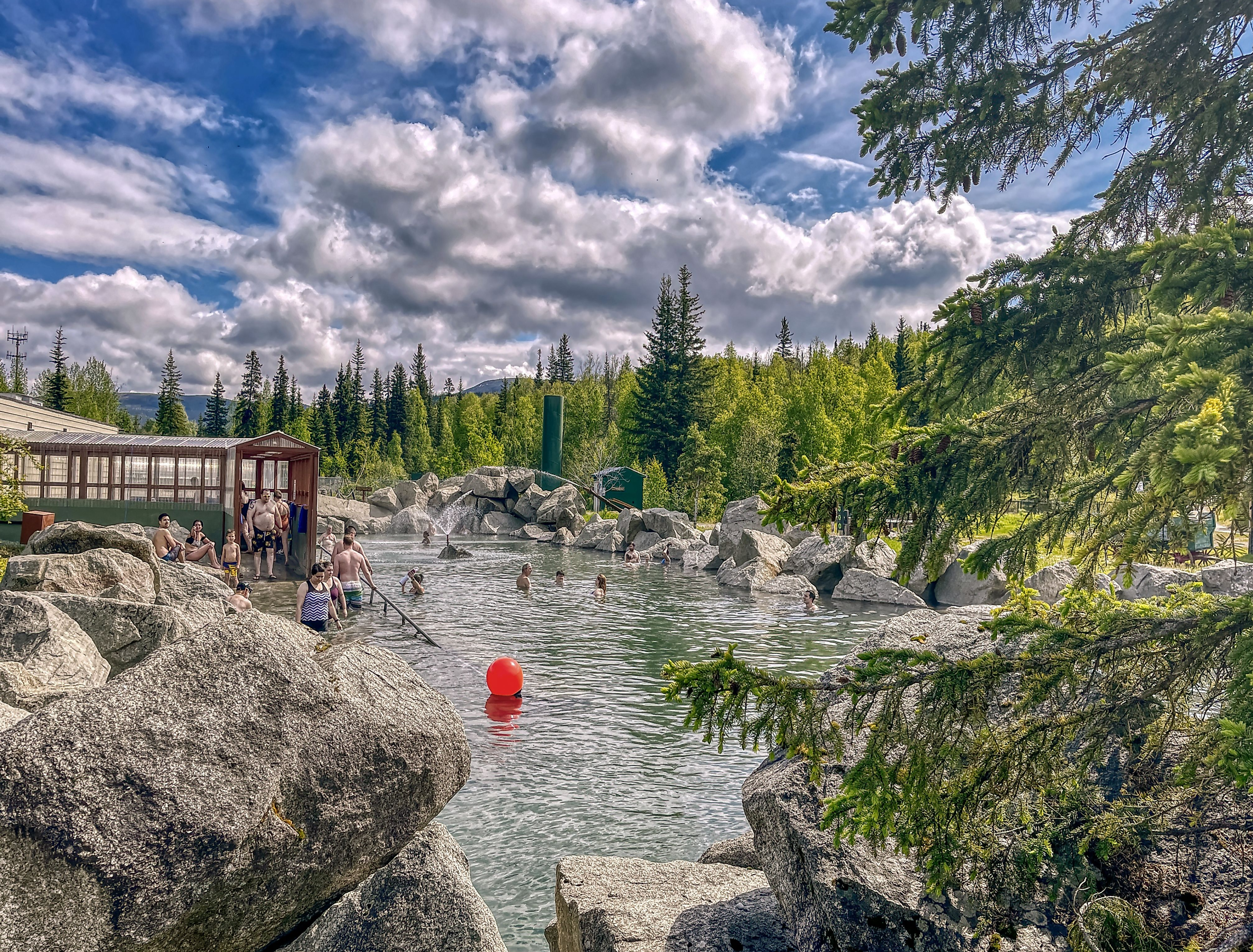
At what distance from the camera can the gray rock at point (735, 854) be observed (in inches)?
252

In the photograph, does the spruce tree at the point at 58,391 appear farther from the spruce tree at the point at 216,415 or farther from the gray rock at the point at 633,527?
the gray rock at the point at 633,527

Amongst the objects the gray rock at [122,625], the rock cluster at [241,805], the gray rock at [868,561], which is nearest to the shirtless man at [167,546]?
the gray rock at [122,625]

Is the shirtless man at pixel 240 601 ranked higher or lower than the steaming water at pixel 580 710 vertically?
higher

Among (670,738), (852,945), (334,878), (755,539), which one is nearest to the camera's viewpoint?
(852,945)

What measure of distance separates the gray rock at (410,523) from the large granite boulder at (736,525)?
2050cm

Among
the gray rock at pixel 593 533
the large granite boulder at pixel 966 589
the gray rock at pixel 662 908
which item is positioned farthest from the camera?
the gray rock at pixel 593 533

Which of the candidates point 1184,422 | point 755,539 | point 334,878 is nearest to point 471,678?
point 334,878

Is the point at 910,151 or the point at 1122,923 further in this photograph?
the point at 910,151

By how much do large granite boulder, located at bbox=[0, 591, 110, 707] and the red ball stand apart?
218 inches

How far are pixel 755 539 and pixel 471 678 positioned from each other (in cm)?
1683

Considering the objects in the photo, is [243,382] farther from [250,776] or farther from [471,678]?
[250,776]

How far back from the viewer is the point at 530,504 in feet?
164

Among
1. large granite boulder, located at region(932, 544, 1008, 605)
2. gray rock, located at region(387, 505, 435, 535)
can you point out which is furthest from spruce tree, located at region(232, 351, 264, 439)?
large granite boulder, located at region(932, 544, 1008, 605)

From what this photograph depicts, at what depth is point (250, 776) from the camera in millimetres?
4258
